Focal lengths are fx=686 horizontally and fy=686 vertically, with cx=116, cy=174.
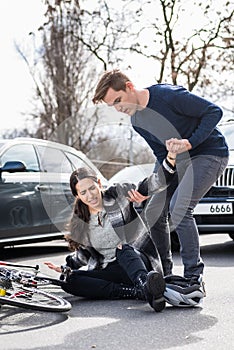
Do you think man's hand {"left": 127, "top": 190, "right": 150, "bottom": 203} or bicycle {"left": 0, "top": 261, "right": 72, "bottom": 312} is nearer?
bicycle {"left": 0, "top": 261, "right": 72, "bottom": 312}

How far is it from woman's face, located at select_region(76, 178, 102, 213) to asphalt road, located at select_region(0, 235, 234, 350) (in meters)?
0.72

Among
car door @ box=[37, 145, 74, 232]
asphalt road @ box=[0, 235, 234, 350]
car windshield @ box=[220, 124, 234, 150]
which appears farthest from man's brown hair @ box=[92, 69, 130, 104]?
car windshield @ box=[220, 124, 234, 150]

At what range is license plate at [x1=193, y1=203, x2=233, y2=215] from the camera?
7.84 metres

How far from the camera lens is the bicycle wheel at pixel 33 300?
423 cm

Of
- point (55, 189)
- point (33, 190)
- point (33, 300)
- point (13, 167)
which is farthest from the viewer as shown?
point (55, 189)

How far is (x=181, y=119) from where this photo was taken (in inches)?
193

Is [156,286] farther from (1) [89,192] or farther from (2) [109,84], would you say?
(2) [109,84]

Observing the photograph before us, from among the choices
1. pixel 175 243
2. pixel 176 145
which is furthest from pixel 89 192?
pixel 175 243

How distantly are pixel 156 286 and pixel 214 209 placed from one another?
11.6ft

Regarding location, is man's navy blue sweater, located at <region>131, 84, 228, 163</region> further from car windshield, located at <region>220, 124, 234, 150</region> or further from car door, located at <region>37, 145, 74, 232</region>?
car windshield, located at <region>220, 124, 234, 150</region>

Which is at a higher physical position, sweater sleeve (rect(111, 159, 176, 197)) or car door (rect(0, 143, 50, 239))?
sweater sleeve (rect(111, 159, 176, 197))

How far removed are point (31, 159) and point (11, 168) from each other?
70 cm

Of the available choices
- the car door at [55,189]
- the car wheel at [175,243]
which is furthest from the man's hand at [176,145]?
the car wheel at [175,243]

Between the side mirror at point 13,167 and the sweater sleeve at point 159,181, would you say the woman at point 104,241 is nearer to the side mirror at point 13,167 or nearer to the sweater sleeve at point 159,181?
the sweater sleeve at point 159,181
